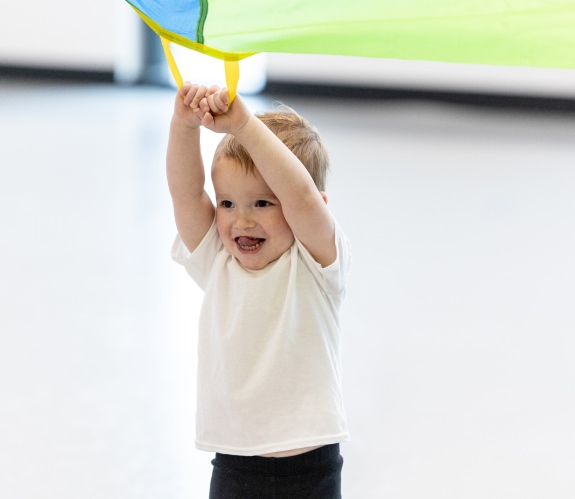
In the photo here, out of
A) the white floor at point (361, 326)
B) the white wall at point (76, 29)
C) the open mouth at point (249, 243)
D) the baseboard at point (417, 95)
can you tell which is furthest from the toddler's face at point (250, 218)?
the white wall at point (76, 29)

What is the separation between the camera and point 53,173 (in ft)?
11.0

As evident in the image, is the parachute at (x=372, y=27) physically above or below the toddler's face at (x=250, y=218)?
above

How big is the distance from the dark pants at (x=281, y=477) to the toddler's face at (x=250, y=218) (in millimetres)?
231

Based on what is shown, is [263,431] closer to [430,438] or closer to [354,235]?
[430,438]

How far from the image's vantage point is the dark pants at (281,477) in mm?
1099

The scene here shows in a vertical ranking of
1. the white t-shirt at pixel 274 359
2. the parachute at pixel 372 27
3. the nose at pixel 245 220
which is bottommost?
the white t-shirt at pixel 274 359

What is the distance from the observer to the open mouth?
1087 millimetres

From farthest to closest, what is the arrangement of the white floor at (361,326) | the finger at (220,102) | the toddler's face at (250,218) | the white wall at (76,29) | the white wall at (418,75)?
the white wall at (76,29) < the white wall at (418,75) < the white floor at (361,326) < the toddler's face at (250,218) < the finger at (220,102)

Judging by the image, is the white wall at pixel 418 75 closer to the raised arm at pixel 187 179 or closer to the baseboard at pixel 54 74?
the baseboard at pixel 54 74

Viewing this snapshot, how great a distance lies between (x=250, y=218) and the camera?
108cm

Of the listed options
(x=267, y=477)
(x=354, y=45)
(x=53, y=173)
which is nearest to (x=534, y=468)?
(x=267, y=477)

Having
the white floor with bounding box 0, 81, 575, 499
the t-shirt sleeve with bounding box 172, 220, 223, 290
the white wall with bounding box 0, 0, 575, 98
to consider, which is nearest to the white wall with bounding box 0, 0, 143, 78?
the white wall with bounding box 0, 0, 575, 98

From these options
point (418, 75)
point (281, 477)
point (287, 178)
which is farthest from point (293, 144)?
point (418, 75)

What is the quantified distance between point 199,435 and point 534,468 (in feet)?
2.58
